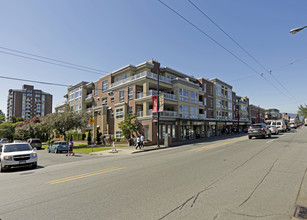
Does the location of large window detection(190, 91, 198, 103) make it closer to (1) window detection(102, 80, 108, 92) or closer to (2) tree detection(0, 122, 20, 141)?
(1) window detection(102, 80, 108, 92)

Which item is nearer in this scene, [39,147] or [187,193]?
[187,193]

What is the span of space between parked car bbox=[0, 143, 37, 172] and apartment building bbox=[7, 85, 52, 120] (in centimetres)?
12528

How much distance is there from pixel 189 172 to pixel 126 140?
2286 centimetres

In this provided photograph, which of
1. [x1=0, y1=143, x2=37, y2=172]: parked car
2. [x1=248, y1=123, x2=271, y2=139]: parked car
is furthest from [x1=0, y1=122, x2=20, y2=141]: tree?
[x1=248, y1=123, x2=271, y2=139]: parked car

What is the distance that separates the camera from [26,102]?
116 metres

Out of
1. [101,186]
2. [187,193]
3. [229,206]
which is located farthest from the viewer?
[101,186]

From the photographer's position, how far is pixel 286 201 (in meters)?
4.40

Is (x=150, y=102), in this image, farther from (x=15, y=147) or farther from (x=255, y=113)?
(x=255, y=113)

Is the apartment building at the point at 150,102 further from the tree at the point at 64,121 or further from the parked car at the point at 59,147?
the parked car at the point at 59,147

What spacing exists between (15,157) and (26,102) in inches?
5111

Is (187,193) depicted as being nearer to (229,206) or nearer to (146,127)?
(229,206)

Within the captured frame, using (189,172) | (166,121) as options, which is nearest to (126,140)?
(166,121)

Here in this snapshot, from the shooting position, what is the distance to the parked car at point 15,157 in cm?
1062

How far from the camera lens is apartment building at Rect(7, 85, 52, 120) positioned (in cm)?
11256
